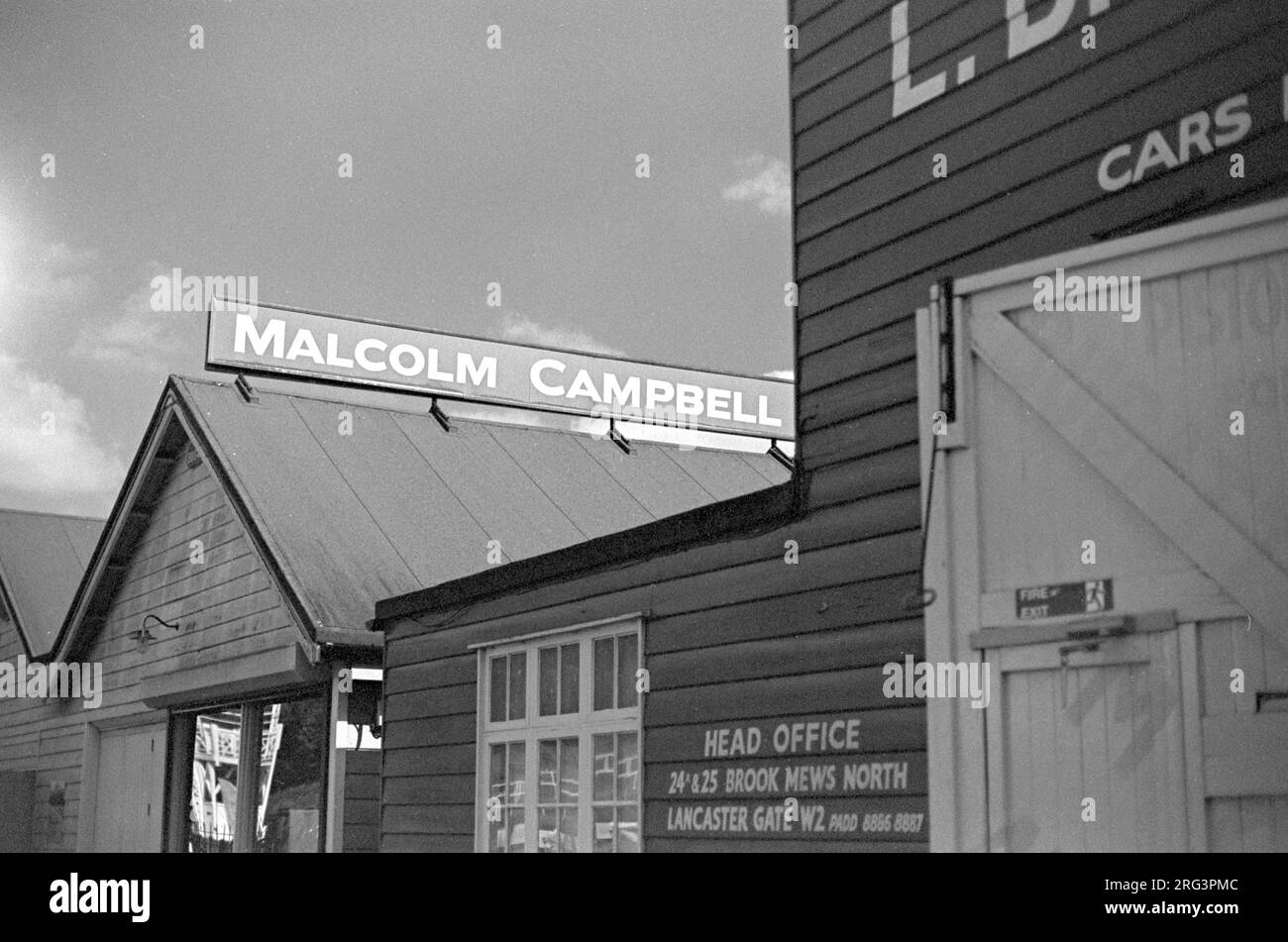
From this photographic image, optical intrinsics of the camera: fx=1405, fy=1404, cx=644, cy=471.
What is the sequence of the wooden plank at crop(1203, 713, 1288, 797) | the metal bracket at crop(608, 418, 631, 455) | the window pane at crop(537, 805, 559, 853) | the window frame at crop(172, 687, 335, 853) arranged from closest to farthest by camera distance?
the wooden plank at crop(1203, 713, 1288, 797)
the window pane at crop(537, 805, 559, 853)
the window frame at crop(172, 687, 335, 853)
the metal bracket at crop(608, 418, 631, 455)

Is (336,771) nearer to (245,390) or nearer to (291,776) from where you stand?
(291,776)

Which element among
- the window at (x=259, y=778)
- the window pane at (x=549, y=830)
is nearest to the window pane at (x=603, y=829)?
the window pane at (x=549, y=830)

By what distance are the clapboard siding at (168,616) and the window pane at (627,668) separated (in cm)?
503

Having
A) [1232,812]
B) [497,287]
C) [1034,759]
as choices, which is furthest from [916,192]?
[497,287]

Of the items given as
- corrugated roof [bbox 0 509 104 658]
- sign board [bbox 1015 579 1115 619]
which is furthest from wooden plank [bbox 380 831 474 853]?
corrugated roof [bbox 0 509 104 658]

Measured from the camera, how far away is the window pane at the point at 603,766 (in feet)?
26.3

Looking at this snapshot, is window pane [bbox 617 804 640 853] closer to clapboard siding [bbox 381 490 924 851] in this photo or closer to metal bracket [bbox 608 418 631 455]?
clapboard siding [bbox 381 490 924 851]

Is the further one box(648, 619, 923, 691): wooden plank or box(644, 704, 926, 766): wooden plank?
box(648, 619, 923, 691): wooden plank

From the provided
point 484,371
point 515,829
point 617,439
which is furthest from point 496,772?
point 484,371

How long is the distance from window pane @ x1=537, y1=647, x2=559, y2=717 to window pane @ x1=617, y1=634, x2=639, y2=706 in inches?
27.0

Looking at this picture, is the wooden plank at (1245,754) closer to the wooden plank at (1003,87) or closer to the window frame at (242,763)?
the wooden plank at (1003,87)

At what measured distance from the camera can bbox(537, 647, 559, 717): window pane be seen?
8.63 m

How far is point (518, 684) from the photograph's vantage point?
905cm

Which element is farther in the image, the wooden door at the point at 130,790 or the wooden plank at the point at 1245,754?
the wooden door at the point at 130,790
